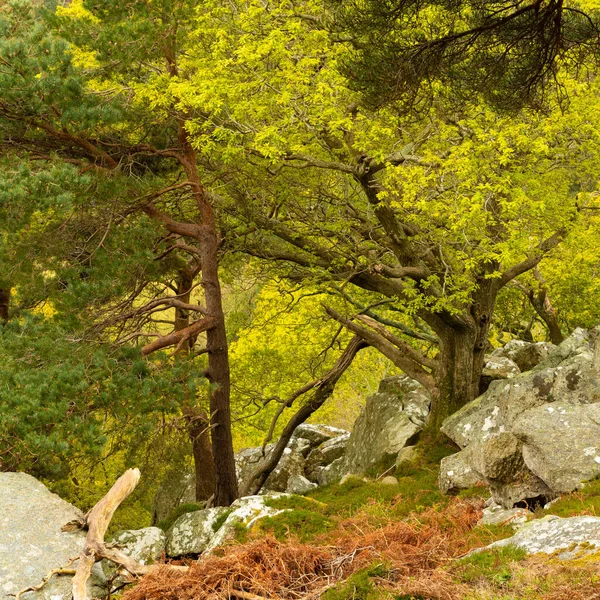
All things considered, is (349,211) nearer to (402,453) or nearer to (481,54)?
(402,453)

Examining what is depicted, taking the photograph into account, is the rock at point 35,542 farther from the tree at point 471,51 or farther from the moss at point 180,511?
the moss at point 180,511

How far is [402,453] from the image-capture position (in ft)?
58.0

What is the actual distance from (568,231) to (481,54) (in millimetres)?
7729

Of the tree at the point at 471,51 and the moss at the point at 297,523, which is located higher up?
the tree at the point at 471,51

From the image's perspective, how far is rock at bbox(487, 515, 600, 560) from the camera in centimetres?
606

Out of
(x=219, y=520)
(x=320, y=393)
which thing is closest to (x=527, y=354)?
(x=320, y=393)

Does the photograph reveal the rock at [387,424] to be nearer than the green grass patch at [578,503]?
No

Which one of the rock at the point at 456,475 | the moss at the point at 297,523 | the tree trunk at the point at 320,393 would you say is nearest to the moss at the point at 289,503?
the moss at the point at 297,523

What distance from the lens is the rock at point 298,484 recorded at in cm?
2130

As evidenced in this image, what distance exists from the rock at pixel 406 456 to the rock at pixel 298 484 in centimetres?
430

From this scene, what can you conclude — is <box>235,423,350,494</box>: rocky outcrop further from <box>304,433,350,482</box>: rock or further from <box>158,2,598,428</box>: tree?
<box>158,2,598,428</box>: tree

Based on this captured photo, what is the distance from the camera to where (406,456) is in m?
17.4

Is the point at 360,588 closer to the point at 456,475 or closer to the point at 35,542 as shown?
the point at 35,542

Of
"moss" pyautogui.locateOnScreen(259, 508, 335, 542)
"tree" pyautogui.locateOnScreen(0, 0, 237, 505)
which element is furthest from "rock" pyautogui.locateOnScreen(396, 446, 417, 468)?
"moss" pyautogui.locateOnScreen(259, 508, 335, 542)
